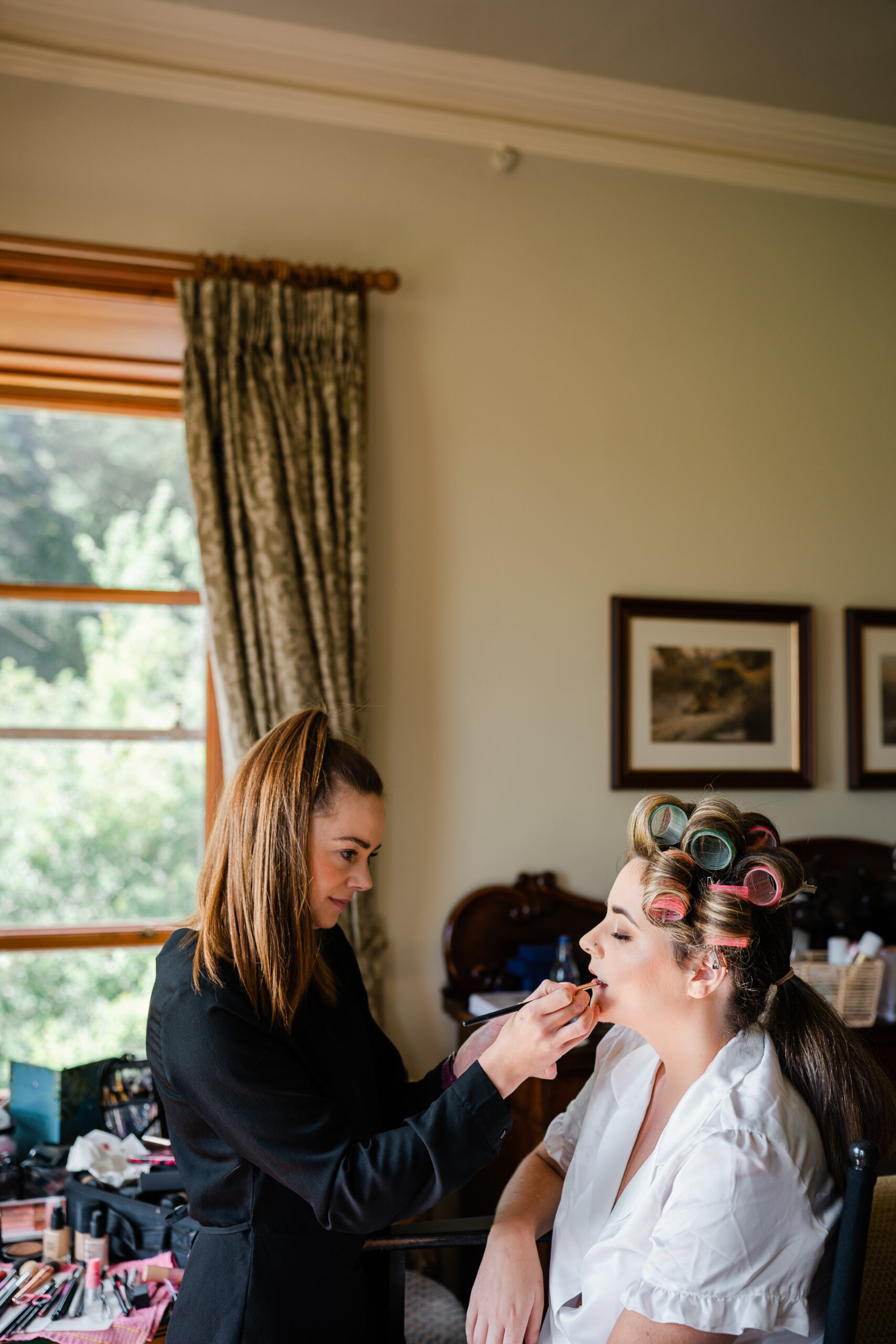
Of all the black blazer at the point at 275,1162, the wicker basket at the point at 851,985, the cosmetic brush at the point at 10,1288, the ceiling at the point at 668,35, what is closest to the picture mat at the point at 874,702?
the wicker basket at the point at 851,985

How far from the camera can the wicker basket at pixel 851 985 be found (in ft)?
8.16

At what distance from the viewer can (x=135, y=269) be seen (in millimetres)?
2479

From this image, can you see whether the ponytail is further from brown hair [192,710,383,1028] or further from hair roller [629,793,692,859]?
brown hair [192,710,383,1028]

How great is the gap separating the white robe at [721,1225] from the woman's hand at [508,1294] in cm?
3

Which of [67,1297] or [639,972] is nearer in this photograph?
[639,972]

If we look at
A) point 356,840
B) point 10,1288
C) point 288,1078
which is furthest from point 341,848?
point 10,1288

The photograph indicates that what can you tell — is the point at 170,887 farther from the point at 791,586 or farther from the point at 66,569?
the point at 791,586

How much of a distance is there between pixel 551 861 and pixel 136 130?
215 centimetres

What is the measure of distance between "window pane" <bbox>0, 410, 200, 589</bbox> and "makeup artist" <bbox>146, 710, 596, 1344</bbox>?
1354mm

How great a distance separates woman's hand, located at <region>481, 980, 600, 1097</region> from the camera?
4.50 feet

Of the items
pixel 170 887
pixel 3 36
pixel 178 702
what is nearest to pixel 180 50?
pixel 3 36

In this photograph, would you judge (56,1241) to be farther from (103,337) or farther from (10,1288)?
(103,337)

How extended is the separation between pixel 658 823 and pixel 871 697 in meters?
1.95

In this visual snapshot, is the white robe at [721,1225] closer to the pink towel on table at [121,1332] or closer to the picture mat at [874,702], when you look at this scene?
the pink towel on table at [121,1332]
